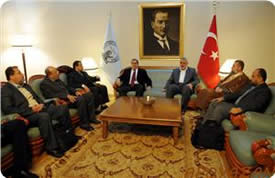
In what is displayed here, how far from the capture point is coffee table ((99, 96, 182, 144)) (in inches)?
106

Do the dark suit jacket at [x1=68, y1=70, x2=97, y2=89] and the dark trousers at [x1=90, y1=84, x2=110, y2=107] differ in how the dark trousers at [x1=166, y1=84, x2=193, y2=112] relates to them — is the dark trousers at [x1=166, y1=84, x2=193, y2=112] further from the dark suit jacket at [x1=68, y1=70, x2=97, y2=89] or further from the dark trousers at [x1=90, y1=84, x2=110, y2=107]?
the dark suit jacket at [x1=68, y1=70, x2=97, y2=89]

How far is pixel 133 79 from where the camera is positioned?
4.37 metres

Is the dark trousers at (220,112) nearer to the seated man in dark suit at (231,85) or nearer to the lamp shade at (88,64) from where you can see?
the seated man in dark suit at (231,85)

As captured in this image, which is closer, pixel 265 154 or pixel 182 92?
pixel 265 154

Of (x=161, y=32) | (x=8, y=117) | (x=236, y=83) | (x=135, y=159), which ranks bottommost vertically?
(x=135, y=159)

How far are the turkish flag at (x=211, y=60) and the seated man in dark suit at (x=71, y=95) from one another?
2.32m

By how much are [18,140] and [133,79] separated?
8.68 feet

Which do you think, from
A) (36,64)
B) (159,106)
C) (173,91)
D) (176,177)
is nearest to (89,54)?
(36,64)

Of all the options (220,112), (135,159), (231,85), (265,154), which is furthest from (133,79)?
(265,154)

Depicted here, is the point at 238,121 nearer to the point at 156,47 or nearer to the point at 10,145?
the point at 10,145

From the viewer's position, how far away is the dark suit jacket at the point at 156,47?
470 centimetres

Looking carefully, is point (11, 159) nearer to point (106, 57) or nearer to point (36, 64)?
point (106, 57)

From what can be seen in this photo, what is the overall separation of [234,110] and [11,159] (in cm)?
240

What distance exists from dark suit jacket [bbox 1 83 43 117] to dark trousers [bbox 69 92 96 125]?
787mm
